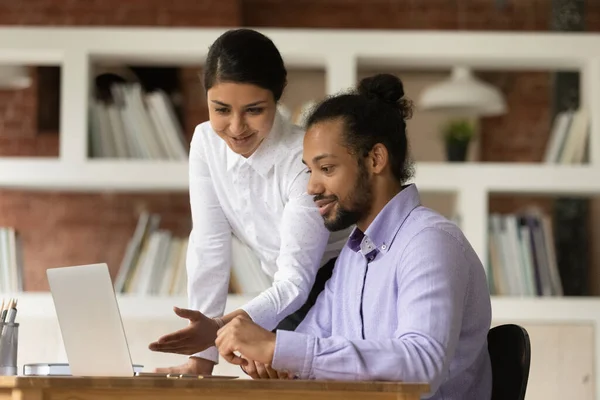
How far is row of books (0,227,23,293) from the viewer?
12.4 ft

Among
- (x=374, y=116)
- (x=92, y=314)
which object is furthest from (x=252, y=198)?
(x=92, y=314)

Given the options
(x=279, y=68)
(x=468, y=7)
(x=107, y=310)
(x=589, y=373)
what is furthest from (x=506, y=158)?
(x=107, y=310)

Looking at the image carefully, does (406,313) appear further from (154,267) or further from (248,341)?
(154,267)

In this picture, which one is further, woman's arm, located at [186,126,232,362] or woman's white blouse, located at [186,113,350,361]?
woman's arm, located at [186,126,232,362]

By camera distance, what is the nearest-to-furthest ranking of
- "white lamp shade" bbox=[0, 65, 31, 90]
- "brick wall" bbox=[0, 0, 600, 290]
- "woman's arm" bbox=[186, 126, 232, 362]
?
"woman's arm" bbox=[186, 126, 232, 362] → "white lamp shade" bbox=[0, 65, 31, 90] → "brick wall" bbox=[0, 0, 600, 290]

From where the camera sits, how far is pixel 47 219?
584 centimetres

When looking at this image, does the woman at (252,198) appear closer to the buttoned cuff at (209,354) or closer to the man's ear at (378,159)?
the buttoned cuff at (209,354)

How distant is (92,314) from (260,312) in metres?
0.46

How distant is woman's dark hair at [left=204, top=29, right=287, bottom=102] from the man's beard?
1.02ft

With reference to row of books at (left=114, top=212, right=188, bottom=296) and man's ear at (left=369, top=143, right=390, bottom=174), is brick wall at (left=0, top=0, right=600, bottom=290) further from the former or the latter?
man's ear at (left=369, top=143, right=390, bottom=174)

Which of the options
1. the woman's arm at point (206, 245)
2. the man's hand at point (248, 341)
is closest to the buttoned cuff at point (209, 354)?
the woman's arm at point (206, 245)

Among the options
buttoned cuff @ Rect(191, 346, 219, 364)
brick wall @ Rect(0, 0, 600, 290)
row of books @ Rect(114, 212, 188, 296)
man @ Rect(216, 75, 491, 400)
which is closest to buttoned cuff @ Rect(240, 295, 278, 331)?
man @ Rect(216, 75, 491, 400)

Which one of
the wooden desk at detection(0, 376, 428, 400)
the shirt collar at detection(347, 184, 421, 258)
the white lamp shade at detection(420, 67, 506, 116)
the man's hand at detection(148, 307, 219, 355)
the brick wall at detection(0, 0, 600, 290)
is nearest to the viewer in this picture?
the wooden desk at detection(0, 376, 428, 400)

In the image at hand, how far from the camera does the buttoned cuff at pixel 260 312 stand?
204 centimetres
